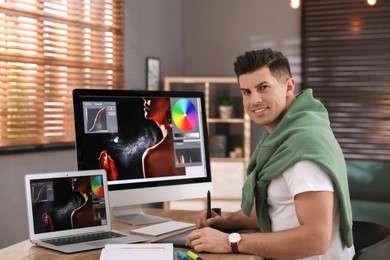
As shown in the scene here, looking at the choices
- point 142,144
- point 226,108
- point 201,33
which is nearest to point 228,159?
point 226,108

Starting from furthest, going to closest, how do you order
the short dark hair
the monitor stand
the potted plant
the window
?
the potted plant → the window → the monitor stand → the short dark hair

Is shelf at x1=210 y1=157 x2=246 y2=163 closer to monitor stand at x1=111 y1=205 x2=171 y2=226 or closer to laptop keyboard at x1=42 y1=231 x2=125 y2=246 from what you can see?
monitor stand at x1=111 y1=205 x2=171 y2=226

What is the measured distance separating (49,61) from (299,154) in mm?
2597

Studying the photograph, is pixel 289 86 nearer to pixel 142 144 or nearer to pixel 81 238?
pixel 142 144

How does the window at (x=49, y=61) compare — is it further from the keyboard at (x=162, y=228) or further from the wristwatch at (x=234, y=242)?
the wristwatch at (x=234, y=242)

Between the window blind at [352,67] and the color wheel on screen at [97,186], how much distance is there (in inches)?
144

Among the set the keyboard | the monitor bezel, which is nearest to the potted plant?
the monitor bezel

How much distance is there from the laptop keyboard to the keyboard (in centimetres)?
14

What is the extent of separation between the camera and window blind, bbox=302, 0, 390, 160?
4.98 m

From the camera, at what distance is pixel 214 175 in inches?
194

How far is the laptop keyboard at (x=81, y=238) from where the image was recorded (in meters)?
1.81

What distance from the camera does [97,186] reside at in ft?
6.38

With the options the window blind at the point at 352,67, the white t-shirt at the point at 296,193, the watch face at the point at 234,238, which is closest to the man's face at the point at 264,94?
the white t-shirt at the point at 296,193

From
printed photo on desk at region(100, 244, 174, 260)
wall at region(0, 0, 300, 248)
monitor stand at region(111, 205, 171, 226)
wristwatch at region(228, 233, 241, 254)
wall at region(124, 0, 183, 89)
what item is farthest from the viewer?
wall at region(0, 0, 300, 248)
